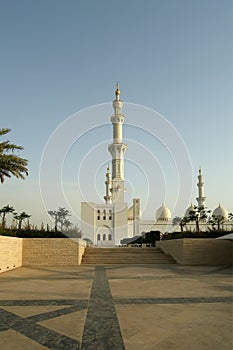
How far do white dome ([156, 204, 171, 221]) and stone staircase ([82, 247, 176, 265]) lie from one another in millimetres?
42630

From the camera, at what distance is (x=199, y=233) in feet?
61.9

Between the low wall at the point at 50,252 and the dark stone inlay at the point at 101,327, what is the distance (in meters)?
8.71

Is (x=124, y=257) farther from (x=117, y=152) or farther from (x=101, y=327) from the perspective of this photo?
(x=117, y=152)

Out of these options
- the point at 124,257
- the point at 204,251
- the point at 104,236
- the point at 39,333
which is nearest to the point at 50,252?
the point at 124,257

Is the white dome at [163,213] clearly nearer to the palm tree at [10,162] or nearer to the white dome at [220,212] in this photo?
the white dome at [220,212]

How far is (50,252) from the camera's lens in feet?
51.6

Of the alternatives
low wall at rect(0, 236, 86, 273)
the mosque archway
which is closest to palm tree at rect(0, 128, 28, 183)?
low wall at rect(0, 236, 86, 273)

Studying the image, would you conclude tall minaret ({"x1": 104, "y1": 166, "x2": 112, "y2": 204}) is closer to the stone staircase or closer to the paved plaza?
the stone staircase

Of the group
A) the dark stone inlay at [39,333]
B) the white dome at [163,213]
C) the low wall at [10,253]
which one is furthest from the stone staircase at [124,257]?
the white dome at [163,213]

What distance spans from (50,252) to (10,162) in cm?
605

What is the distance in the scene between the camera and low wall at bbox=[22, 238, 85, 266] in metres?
15.5

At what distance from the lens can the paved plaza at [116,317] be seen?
13.3 feet

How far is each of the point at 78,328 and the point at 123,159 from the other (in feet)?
177

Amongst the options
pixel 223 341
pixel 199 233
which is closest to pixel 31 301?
pixel 223 341
